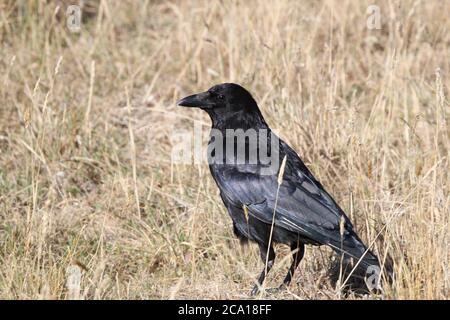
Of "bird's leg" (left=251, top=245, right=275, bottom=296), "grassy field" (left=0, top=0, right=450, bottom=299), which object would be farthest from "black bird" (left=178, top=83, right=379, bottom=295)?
"grassy field" (left=0, top=0, right=450, bottom=299)

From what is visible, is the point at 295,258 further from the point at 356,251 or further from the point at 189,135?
the point at 189,135

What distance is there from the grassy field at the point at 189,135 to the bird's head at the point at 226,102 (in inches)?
21.8

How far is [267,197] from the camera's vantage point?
568 centimetres

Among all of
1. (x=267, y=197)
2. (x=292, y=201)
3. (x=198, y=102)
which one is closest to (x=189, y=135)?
(x=198, y=102)

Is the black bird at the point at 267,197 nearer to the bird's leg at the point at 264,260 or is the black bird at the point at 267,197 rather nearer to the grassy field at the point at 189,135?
the bird's leg at the point at 264,260

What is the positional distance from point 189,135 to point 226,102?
5.32 ft

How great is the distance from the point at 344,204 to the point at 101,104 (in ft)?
8.58

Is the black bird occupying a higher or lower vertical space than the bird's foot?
higher

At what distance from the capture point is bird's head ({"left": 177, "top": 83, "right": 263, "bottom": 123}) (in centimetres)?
608

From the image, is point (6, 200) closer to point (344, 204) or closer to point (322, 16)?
point (344, 204)

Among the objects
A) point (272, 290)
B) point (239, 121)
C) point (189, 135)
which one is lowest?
point (272, 290)

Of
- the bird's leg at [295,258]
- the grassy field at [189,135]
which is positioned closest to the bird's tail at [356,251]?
the grassy field at [189,135]

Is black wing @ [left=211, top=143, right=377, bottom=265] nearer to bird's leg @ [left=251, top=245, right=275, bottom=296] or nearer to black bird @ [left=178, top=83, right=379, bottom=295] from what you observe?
black bird @ [left=178, top=83, right=379, bottom=295]
